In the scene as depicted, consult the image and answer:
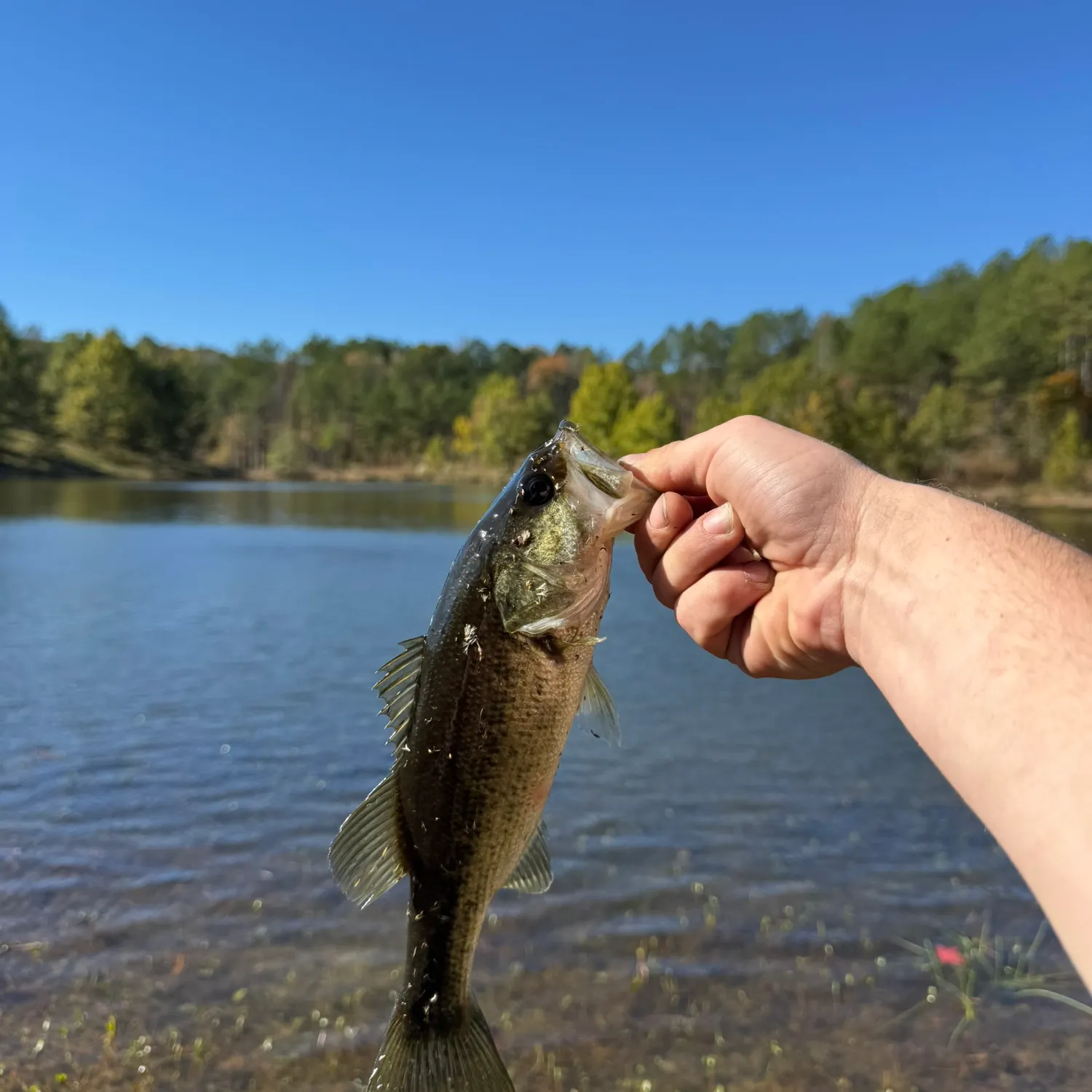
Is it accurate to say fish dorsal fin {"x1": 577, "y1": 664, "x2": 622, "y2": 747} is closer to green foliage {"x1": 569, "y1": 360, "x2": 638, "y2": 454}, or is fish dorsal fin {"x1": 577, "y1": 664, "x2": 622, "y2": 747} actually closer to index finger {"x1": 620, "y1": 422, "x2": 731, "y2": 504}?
index finger {"x1": 620, "y1": 422, "x2": 731, "y2": 504}

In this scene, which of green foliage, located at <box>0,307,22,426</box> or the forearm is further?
green foliage, located at <box>0,307,22,426</box>

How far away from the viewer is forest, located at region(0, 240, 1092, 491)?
65.3m

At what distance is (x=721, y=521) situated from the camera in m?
3.22

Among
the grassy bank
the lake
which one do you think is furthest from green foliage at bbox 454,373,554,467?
the lake

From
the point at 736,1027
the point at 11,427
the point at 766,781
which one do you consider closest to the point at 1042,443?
the point at 766,781

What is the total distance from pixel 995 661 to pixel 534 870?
5.19ft

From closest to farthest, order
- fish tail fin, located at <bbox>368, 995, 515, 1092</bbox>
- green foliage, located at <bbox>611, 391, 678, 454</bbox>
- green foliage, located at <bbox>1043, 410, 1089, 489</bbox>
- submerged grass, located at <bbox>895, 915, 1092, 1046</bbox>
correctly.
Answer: fish tail fin, located at <bbox>368, 995, 515, 1092</bbox>, submerged grass, located at <bbox>895, 915, 1092, 1046</bbox>, green foliage, located at <bbox>1043, 410, 1089, 489</bbox>, green foliage, located at <bbox>611, 391, 678, 454</bbox>

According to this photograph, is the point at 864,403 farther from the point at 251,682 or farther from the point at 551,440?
the point at 551,440

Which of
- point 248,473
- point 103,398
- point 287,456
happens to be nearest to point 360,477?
point 287,456

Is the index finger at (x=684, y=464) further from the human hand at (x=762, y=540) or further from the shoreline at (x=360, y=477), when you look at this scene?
the shoreline at (x=360, y=477)

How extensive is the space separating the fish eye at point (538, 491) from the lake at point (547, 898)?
12.6ft

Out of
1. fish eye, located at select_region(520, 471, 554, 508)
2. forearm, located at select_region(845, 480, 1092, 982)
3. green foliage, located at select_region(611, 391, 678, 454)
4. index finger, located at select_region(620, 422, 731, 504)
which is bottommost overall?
forearm, located at select_region(845, 480, 1092, 982)

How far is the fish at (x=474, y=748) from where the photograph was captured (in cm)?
254

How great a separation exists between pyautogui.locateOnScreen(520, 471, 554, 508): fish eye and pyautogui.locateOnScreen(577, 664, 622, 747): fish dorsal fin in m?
0.56
